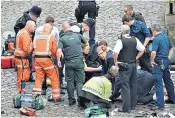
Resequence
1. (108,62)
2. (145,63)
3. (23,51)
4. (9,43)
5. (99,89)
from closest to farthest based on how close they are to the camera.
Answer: (99,89)
(108,62)
(23,51)
(145,63)
(9,43)

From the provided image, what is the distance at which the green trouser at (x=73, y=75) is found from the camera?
13.6 m

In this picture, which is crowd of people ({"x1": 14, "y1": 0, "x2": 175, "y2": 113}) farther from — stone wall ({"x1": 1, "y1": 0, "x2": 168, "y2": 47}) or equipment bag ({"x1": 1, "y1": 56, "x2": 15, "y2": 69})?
stone wall ({"x1": 1, "y1": 0, "x2": 168, "y2": 47})

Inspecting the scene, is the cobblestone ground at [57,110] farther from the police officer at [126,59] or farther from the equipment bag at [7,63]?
the equipment bag at [7,63]

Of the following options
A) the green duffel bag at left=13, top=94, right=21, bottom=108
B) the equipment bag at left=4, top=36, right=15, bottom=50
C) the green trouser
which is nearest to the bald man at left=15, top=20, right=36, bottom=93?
the green duffel bag at left=13, top=94, right=21, bottom=108

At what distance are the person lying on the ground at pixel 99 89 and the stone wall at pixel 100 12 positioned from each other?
19.9ft

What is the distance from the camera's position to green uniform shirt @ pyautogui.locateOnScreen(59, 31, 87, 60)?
13.6m

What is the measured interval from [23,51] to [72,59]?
1.16 m

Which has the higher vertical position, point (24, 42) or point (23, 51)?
point (24, 42)

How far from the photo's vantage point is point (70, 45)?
44.5 feet

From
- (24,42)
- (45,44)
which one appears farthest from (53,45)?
(24,42)

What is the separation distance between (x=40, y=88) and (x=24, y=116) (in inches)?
43.2

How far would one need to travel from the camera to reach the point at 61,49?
13.5 metres

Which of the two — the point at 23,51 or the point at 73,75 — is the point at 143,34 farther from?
the point at 23,51

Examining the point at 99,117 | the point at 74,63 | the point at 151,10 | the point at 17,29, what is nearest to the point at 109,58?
the point at 74,63
